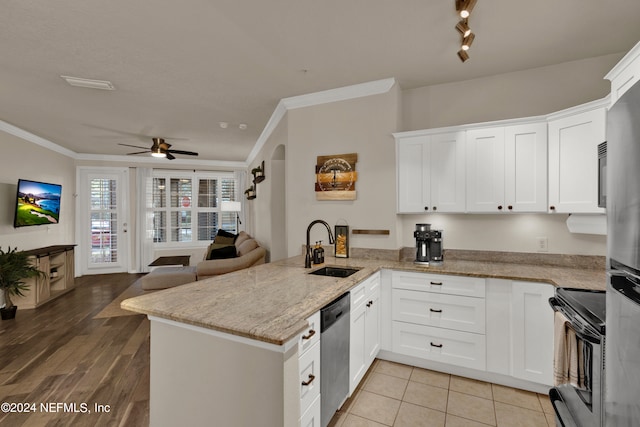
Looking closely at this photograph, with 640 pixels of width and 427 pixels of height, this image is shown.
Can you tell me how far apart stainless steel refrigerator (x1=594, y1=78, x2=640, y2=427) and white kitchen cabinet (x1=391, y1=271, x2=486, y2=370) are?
1524 mm

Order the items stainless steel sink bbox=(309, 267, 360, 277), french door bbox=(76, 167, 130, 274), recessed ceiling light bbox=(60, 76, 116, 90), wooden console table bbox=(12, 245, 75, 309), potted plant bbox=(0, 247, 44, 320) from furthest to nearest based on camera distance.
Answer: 1. french door bbox=(76, 167, 130, 274)
2. wooden console table bbox=(12, 245, 75, 309)
3. potted plant bbox=(0, 247, 44, 320)
4. recessed ceiling light bbox=(60, 76, 116, 90)
5. stainless steel sink bbox=(309, 267, 360, 277)

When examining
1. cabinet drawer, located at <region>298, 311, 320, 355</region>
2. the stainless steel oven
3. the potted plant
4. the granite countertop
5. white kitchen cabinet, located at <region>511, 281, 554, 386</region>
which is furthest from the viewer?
the potted plant

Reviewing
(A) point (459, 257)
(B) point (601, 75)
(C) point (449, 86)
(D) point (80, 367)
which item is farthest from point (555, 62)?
(D) point (80, 367)

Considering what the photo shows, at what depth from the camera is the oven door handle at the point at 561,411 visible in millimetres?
1437

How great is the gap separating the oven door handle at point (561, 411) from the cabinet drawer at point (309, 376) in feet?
4.12

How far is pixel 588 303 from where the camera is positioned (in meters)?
1.51

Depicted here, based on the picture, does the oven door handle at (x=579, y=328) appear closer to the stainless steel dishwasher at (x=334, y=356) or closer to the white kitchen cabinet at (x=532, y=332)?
the white kitchen cabinet at (x=532, y=332)

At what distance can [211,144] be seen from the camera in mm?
5793

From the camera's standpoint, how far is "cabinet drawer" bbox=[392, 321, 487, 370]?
238 centimetres

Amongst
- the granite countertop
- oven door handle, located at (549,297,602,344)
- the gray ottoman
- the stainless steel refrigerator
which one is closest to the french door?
the gray ottoman

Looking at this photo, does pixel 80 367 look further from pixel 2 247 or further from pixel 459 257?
pixel 459 257

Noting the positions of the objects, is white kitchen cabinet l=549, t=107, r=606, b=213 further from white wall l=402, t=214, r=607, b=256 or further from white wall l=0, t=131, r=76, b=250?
white wall l=0, t=131, r=76, b=250

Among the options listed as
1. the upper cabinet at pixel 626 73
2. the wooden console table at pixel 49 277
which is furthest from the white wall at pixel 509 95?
the wooden console table at pixel 49 277

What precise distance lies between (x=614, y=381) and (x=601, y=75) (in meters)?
2.93
